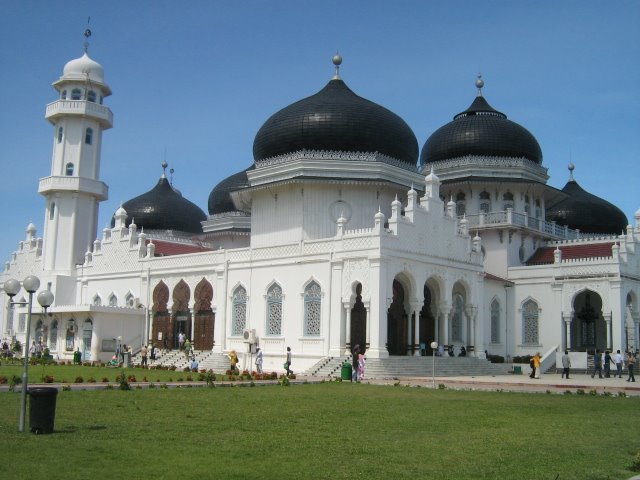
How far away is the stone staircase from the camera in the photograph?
87.1ft

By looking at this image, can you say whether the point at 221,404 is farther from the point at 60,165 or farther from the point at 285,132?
the point at 60,165

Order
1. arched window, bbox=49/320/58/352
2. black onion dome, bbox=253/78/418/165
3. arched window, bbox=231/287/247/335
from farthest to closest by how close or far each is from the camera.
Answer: arched window, bbox=49/320/58/352 → black onion dome, bbox=253/78/418/165 → arched window, bbox=231/287/247/335

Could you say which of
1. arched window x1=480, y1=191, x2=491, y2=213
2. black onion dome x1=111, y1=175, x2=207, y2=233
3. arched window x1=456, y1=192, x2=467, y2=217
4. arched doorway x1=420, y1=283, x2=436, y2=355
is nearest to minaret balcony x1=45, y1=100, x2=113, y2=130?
black onion dome x1=111, y1=175, x2=207, y2=233

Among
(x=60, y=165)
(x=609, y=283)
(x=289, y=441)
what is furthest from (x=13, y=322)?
(x=289, y=441)

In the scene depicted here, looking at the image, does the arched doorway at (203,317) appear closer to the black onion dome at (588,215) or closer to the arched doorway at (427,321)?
the arched doorway at (427,321)

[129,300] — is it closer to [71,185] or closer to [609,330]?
[71,185]

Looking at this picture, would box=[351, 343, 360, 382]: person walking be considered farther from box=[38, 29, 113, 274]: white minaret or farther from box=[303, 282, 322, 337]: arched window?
box=[38, 29, 113, 274]: white minaret

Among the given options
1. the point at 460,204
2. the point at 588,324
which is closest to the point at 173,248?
the point at 460,204

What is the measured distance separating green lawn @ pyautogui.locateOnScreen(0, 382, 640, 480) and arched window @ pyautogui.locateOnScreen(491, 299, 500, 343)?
19.2 m

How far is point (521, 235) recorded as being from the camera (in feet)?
126

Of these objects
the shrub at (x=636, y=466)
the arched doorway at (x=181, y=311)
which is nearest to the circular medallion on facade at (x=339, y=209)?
the arched doorway at (x=181, y=311)

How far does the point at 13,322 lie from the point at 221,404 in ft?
115

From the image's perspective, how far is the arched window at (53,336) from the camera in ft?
125

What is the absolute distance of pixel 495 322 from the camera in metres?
36.4
